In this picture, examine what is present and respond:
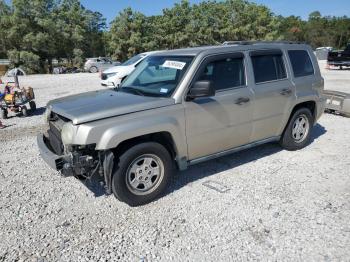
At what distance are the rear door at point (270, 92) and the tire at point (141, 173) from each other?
170 cm

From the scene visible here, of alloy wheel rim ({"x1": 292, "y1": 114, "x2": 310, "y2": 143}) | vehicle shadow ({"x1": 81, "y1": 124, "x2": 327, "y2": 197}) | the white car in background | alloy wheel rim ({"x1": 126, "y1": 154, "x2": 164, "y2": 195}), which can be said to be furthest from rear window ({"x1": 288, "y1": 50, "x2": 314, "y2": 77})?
the white car in background

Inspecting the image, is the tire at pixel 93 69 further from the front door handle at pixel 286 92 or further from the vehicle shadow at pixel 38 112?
the front door handle at pixel 286 92

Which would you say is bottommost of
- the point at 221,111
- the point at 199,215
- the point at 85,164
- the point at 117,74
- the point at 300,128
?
the point at 199,215

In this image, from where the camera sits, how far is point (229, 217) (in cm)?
369

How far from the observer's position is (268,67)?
502 centimetres

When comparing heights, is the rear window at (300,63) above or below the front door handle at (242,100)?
above

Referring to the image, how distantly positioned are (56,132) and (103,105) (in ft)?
2.75

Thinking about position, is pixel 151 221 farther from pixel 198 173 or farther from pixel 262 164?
pixel 262 164

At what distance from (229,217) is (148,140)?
137cm

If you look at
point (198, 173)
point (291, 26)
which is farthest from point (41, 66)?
point (291, 26)

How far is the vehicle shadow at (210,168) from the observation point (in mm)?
4484

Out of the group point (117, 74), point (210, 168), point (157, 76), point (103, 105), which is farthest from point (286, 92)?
point (117, 74)

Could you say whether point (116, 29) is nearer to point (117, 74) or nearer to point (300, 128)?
point (117, 74)

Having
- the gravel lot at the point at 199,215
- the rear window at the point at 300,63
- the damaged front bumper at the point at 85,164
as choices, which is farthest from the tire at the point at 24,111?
the rear window at the point at 300,63
